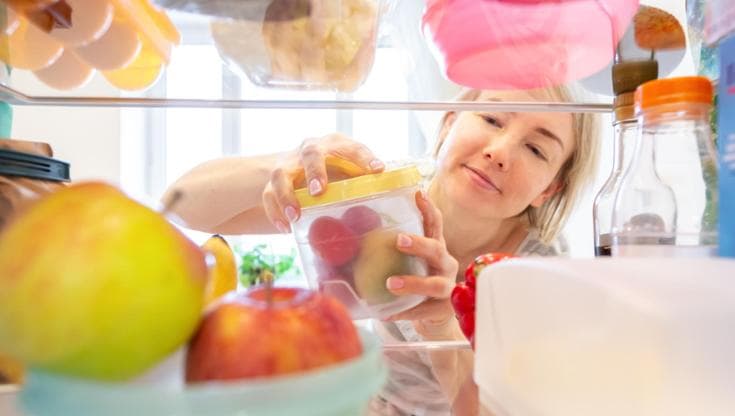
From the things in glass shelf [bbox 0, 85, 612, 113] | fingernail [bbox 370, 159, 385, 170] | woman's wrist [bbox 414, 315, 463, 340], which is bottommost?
woman's wrist [bbox 414, 315, 463, 340]

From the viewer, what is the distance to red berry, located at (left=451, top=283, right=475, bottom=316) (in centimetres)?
59

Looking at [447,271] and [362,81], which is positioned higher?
[362,81]

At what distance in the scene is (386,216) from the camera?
63 centimetres

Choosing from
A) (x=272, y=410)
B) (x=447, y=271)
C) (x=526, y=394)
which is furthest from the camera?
(x=447, y=271)

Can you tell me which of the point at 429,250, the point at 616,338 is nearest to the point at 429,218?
the point at 429,250

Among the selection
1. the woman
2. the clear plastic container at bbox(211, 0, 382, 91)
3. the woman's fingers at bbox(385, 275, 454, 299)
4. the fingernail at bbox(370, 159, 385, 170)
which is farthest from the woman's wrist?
the clear plastic container at bbox(211, 0, 382, 91)

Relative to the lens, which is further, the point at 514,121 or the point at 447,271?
the point at 514,121

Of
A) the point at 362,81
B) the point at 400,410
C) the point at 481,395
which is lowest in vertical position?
the point at 400,410

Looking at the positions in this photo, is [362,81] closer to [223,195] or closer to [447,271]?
[447,271]

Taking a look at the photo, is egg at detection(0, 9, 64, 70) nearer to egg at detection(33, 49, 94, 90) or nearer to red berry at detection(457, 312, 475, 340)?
egg at detection(33, 49, 94, 90)

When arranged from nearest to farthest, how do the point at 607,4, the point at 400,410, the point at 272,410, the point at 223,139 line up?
the point at 272,410 → the point at 607,4 → the point at 400,410 → the point at 223,139

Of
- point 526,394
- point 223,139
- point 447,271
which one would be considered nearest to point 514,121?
point 447,271

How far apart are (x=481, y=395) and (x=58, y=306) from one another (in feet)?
1.12

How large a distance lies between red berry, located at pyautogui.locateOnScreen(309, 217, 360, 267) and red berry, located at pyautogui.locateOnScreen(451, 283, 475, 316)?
0.40ft
